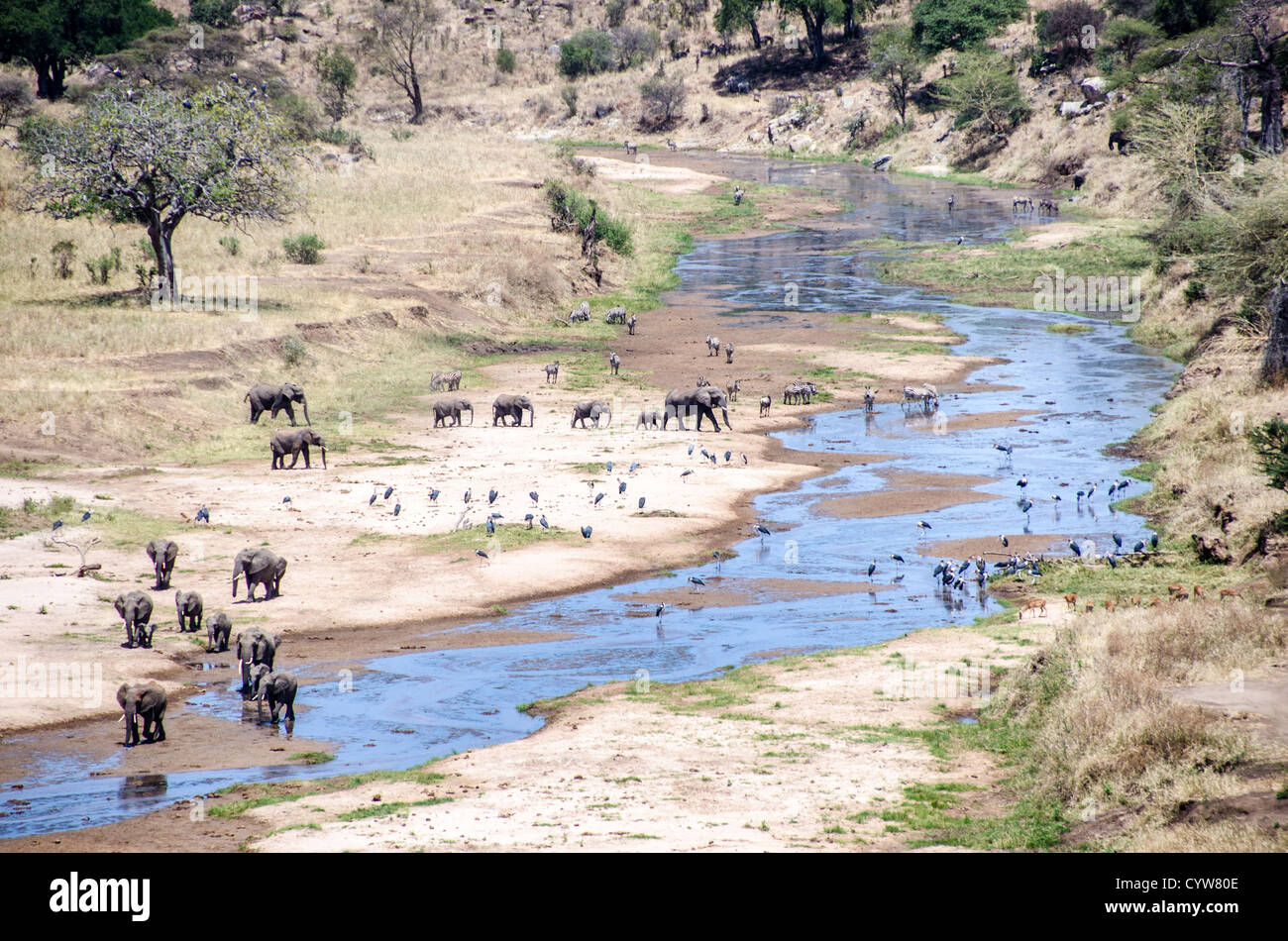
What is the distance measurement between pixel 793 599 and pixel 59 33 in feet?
296

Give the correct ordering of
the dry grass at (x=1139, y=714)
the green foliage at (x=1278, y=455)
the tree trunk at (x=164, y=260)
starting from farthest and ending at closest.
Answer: the tree trunk at (x=164, y=260), the green foliage at (x=1278, y=455), the dry grass at (x=1139, y=714)

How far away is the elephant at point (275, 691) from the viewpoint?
20953mm

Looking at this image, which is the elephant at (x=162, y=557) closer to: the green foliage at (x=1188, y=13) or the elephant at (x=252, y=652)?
the elephant at (x=252, y=652)

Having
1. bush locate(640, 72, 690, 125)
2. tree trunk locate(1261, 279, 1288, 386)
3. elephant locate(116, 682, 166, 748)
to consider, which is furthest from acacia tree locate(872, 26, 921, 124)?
elephant locate(116, 682, 166, 748)

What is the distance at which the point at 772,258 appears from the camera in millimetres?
84562

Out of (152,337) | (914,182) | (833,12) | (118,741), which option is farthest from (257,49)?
(118,741)

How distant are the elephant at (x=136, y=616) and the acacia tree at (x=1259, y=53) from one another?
2200 inches

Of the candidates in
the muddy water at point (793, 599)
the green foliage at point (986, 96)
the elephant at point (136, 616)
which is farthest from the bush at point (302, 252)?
the green foliage at point (986, 96)

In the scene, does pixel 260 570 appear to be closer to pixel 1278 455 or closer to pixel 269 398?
pixel 269 398

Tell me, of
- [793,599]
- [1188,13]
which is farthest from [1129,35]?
[793,599]

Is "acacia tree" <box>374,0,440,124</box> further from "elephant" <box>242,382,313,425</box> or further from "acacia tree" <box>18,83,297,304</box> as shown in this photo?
"elephant" <box>242,382,313,425</box>

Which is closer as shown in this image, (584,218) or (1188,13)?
(584,218)

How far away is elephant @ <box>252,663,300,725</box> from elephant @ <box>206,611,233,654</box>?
282cm

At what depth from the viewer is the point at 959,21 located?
124500 millimetres
